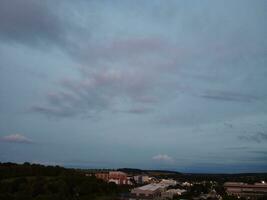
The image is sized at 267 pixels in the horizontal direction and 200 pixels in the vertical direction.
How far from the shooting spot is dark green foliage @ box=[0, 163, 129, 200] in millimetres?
80369

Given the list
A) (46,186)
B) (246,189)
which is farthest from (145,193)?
(246,189)

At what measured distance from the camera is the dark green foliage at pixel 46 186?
8037cm

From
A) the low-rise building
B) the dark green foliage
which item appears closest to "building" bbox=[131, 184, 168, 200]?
the low-rise building

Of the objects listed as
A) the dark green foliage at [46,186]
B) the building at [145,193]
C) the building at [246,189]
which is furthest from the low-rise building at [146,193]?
the building at [246,189]

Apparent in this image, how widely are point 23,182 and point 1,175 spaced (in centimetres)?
1331

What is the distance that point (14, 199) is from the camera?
225 ft

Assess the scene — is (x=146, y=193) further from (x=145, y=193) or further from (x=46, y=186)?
(x=46, y=186)

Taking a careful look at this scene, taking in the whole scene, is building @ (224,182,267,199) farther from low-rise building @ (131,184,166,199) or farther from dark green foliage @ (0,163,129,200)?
dark green foliage @ (0,163,129,200)

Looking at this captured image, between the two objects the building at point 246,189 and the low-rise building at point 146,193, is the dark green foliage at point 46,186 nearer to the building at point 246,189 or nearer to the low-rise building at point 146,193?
the low-rise building at point 146,193

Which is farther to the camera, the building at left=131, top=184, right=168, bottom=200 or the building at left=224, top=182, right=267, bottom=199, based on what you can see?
the building at left=224, top=182, right=267, bottom=199

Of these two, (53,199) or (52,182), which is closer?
(53,199)

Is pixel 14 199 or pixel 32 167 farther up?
pixel 32 167

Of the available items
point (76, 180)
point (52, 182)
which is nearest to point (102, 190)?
point (76, 180)

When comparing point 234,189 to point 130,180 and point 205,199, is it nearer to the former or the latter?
point 205,199
